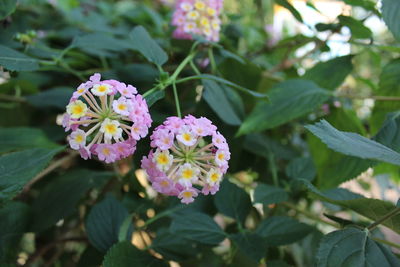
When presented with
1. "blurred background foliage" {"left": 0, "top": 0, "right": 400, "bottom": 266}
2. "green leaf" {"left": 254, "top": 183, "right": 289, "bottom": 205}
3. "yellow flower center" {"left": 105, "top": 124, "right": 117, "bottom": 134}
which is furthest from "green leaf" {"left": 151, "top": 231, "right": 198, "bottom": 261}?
"yellow flower center" {"left": 105, "top": 124, "right": 117, "bottom": 134}

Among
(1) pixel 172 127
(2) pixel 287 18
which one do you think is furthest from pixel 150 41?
(2) pixel 287 18

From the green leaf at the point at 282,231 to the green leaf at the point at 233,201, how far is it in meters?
0.03

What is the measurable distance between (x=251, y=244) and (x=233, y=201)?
80 millimetres

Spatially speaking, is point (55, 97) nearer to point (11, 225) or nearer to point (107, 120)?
point (11, 225)

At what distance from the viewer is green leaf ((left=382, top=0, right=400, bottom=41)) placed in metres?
0.51

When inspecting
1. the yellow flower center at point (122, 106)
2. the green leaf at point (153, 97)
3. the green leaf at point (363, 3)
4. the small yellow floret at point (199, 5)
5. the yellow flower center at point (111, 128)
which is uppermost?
the green leaf at point (363, 3)

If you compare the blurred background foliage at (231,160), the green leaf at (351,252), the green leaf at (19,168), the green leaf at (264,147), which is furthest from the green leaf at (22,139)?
the green leaf at (351,252)

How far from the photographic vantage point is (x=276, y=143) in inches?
28.8

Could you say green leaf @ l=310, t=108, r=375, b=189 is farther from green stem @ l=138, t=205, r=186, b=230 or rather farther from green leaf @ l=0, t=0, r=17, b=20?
green leaf @ l=0, t=0, r=17, b=20

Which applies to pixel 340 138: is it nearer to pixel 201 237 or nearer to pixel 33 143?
pixel 201 237

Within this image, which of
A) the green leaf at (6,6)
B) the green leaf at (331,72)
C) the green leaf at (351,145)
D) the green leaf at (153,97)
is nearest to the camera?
the green leaf at (351,145)

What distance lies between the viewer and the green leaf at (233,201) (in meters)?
0.55

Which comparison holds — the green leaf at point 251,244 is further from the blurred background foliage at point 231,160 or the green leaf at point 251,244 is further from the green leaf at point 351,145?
the green leaf at point 351,145

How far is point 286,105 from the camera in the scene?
2.00ft
